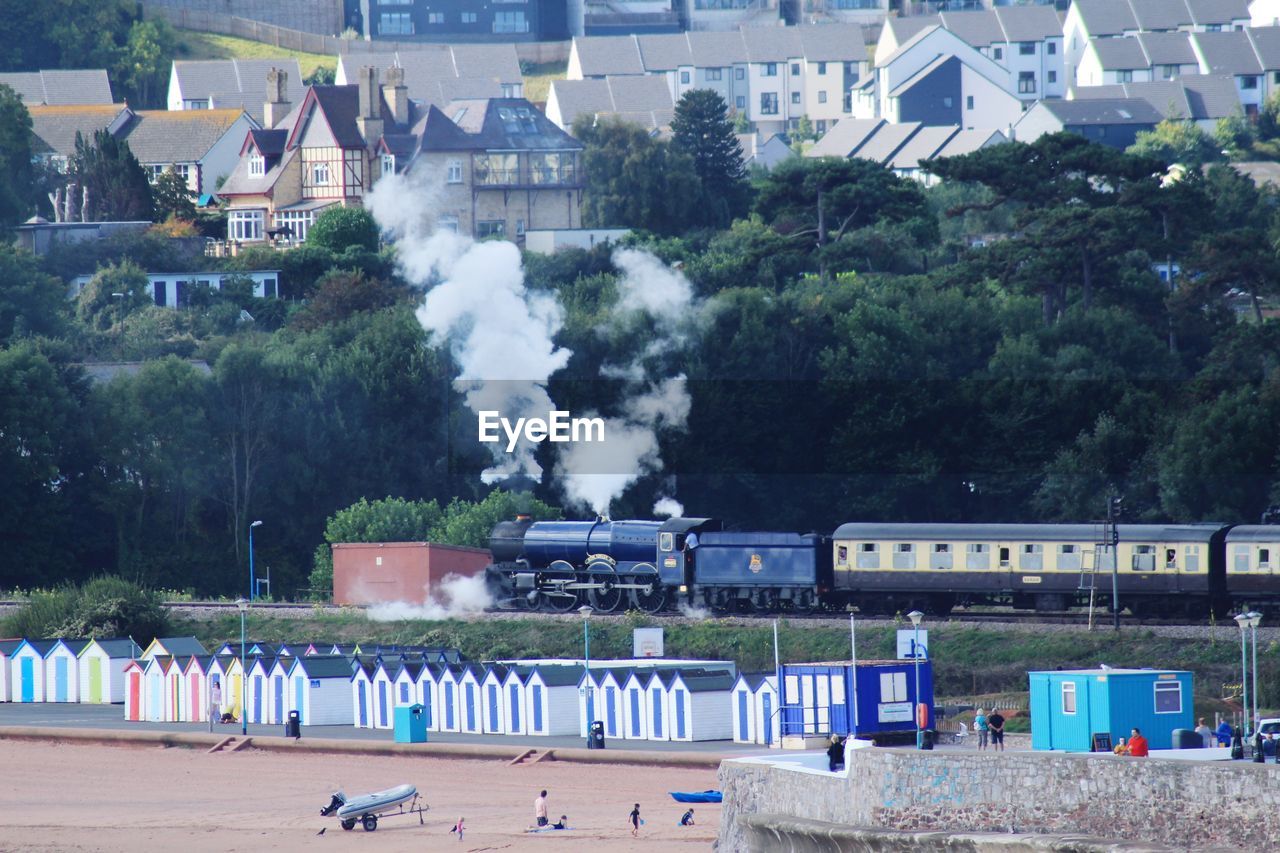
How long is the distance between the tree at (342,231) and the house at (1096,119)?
55.8 m

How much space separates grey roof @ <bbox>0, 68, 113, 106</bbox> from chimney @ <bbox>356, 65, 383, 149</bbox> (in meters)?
43.4

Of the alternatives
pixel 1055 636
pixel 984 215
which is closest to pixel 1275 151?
pixel 984 215

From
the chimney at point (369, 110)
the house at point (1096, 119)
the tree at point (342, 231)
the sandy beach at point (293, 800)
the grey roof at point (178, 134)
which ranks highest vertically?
the house at point (1096, 119)

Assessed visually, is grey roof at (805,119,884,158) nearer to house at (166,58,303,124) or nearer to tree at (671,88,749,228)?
tree at (671,88,749,228)

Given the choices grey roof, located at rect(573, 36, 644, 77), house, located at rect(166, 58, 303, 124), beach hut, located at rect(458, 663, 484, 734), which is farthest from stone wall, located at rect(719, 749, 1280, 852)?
grey roof, located at rect(573, 36, 644, 77)

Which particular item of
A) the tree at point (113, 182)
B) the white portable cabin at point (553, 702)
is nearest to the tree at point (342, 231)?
the tree at point (113, 182)

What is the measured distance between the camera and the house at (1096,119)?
147 metres

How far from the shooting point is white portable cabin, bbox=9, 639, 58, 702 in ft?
198

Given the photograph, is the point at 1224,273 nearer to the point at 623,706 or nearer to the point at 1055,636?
the point at 1055,636

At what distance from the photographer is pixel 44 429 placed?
3140 inches

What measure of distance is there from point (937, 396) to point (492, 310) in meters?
16.8

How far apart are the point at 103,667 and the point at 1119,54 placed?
125 meters

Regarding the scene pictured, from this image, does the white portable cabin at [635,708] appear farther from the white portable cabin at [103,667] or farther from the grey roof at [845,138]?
the grey roof at [845,138]

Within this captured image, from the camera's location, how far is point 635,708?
50.5m
